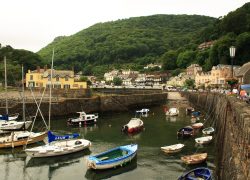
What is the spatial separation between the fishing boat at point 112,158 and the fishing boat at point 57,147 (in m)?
4.46

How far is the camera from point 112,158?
89.9ft

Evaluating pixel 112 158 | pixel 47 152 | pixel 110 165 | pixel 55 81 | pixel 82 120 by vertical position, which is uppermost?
pixel 55 81

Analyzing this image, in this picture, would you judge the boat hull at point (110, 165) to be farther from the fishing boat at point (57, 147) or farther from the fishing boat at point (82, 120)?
the fishing boat at point (82, 120)

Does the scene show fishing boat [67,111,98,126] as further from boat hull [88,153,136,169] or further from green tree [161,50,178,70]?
green tree [161,50,178,70]

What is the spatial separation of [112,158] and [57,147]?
6103mm

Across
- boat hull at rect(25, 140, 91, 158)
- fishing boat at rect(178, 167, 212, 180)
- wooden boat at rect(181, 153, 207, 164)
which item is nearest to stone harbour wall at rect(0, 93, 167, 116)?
boat hull at rect(25, 140, 91, 158)

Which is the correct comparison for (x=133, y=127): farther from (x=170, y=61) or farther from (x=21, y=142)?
(x=170, y=61)

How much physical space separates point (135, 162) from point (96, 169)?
13.8 feet

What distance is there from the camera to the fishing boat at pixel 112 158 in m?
25.0

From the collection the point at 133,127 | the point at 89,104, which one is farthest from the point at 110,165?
the point at 89,104

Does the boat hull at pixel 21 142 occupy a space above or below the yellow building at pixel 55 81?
below

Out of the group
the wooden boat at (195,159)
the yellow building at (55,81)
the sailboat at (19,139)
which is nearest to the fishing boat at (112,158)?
the wooden boat at (195,159)

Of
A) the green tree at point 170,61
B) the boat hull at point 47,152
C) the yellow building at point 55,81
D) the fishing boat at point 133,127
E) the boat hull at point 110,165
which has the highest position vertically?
the green tree at point 170,61

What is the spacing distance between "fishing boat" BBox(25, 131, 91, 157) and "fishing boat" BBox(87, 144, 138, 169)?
4.46m
